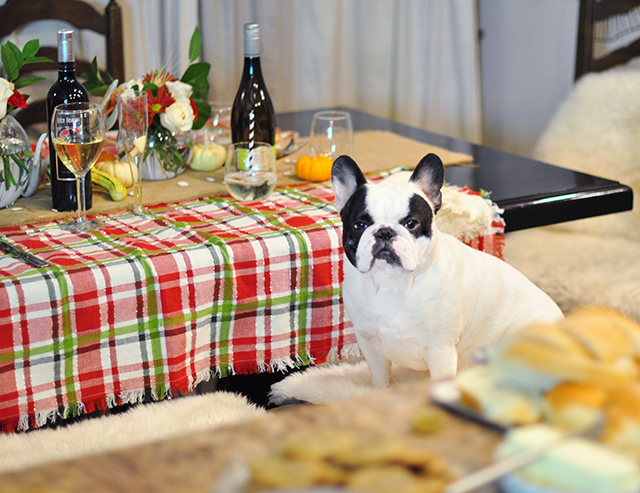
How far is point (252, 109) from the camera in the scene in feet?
4.97

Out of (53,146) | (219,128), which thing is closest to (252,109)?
(219,128)

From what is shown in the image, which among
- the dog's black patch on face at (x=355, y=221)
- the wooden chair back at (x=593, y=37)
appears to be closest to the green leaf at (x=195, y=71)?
the dog's black patch on face at (x=355, y=221)

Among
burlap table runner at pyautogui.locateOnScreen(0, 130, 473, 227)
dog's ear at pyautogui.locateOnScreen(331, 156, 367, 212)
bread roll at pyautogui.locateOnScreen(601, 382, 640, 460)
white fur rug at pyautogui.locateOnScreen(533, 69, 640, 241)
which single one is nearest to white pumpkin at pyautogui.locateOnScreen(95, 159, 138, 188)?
burlap table runner at pyautogui.locateOnScreen(0, 130, 473, 227)

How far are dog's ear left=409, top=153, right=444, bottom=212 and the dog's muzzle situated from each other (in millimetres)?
118

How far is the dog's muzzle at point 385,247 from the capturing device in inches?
36.2

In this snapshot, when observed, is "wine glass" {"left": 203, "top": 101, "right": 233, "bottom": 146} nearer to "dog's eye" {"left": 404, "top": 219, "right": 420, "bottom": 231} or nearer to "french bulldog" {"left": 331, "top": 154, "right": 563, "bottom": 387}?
"french bulldog" {"left": 331, "top": 154, "right": 563, "bottom": 387}

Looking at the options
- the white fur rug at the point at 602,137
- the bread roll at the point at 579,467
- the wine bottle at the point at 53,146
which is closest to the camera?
the bread roll at the point at 579,467

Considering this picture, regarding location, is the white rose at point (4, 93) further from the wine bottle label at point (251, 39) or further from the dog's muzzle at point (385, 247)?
the dog's muzzle at point (385, 247)

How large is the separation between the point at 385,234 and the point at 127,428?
0.49m

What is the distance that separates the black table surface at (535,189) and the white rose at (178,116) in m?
0.56

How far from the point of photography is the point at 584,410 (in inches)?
15.1

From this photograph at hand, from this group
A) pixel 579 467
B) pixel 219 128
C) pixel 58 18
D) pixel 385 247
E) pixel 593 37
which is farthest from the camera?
pixel 593 37

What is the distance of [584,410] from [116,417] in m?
0.85

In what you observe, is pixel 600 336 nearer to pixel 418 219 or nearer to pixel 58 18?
pixel 418 219
